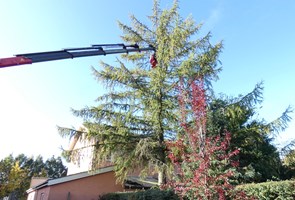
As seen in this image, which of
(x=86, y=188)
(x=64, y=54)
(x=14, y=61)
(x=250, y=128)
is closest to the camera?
(x=14, y=61)

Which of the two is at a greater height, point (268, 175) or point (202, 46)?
point (202, 46)

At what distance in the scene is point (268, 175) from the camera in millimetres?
11875

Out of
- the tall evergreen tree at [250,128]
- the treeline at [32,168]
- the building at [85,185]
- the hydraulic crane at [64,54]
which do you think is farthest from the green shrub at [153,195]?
the treeline at [32,168]

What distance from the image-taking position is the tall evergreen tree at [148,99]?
1255 centimetres

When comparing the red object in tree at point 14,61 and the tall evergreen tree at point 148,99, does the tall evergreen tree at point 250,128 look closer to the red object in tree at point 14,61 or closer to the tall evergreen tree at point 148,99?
the tall evergreen tree at point 148,99

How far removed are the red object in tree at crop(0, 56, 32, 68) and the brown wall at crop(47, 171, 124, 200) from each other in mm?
11659

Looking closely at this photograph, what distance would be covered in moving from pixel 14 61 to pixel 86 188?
40.0 ft

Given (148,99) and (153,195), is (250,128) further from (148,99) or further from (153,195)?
(153,195)

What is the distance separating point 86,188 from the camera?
53.4ft

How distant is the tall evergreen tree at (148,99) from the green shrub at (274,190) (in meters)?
4.73

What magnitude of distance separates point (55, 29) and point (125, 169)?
24.7 ft

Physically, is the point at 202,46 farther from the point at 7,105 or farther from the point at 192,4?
the point at 7,105

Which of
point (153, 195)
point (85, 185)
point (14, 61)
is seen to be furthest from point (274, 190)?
point (85, 185)

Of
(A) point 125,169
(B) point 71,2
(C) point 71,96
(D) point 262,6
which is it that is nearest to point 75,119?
(C) point 71,96
